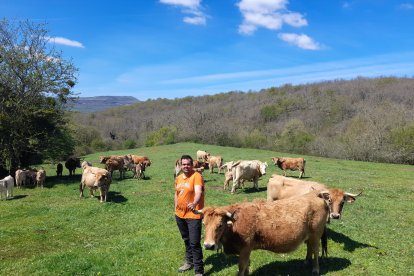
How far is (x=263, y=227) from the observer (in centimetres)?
838

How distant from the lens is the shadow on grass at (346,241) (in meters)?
11.2

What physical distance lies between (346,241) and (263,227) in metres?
5.02

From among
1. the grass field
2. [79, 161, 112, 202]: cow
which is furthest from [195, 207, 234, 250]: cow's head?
[79, 161, 112, 202]: cow

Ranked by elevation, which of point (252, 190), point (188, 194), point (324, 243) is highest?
point (188, 194)

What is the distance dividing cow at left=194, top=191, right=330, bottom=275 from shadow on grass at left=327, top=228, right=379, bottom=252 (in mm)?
2667

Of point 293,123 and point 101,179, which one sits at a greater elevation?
point 293,123

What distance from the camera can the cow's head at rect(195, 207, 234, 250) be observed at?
766cm

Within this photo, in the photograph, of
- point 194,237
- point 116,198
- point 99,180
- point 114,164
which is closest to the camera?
point 194,237

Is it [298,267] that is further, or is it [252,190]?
[252,190]

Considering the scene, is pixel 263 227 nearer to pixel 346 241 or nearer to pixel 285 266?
pixel 285 266

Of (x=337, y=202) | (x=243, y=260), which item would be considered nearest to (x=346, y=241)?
(x=337, y=202)

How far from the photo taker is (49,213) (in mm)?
17453

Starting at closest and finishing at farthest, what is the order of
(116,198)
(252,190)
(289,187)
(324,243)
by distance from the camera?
(324,243)
(289,187)
(116,198)
(252,190)

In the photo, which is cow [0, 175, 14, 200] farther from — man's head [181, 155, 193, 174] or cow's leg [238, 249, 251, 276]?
cow's leg [238, 249, 251, 276]
